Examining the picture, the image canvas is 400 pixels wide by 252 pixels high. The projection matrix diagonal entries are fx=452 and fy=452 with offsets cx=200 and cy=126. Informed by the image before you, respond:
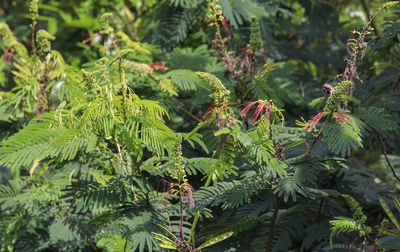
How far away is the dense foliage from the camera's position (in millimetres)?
1534

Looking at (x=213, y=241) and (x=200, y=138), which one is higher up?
(x=200, y=138)

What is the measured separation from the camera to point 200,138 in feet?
6.98

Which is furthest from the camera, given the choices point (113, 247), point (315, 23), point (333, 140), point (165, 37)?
point (315, 23)

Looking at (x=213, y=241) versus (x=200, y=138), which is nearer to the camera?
(x=213, y=241)

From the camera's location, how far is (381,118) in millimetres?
1942

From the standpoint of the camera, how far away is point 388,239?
5.69ft

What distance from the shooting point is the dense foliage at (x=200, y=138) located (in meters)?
1.53

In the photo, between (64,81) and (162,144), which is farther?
(64,81)

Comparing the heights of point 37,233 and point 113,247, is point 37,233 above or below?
below

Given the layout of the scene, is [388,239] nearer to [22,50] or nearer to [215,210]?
[215,210]

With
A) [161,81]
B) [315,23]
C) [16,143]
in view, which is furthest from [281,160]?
[315,23]

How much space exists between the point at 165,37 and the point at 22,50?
2.61ft

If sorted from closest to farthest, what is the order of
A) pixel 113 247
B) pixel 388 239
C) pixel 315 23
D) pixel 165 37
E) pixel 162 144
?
pixel 162 144 < pixel 388 239 < pixel 113 247 < pixel 165 37 < pixel 315 23

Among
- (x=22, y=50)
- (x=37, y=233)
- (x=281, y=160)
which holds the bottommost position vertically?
(x=37, y=233)
